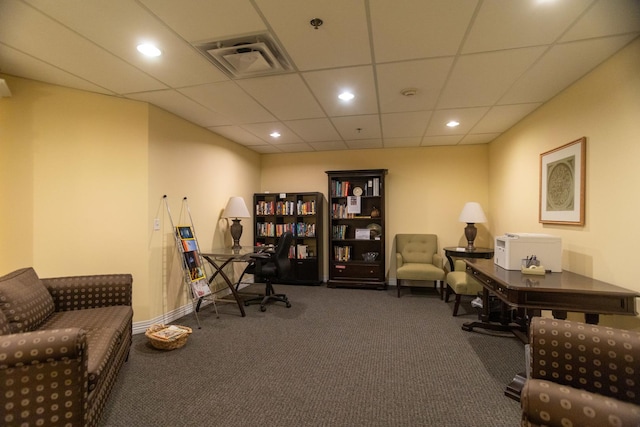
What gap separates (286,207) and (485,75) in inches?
145

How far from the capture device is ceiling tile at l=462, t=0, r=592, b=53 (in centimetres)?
167

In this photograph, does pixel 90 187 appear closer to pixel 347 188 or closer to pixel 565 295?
pixel 347 188

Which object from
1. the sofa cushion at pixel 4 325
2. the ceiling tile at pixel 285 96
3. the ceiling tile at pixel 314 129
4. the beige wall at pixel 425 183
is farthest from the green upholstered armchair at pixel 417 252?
the sofa cushion at pixel 4 325

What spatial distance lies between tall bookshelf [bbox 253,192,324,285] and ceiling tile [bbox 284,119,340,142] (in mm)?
1096

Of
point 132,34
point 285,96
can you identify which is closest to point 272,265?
point 285,96

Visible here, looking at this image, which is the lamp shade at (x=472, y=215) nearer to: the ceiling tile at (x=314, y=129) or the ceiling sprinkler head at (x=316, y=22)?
the ceiling tile at (x=314, y=129)

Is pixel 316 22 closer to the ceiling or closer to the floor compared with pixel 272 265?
closer to the ceiling

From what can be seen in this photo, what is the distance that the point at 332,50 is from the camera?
7.09ft

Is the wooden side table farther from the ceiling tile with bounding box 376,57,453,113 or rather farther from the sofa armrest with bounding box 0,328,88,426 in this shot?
the sofa armrest with bounding box 0,328,88,426

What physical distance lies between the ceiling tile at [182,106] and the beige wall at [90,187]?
0.37 feet

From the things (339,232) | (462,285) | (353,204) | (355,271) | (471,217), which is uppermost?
(353,204)

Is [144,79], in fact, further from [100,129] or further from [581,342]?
[581,342]

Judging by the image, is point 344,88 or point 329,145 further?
point 329,145

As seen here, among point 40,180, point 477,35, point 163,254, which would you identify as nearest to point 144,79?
point 40,180
